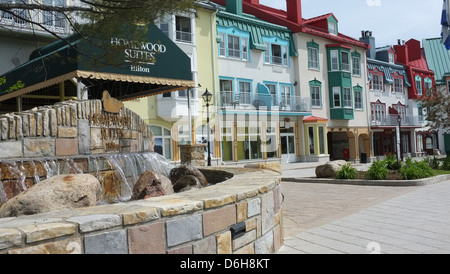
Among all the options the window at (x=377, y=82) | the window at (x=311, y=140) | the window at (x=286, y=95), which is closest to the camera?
the window at (x=286, y=95)

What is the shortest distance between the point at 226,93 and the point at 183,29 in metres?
4.55

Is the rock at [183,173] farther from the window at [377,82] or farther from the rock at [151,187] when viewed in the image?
the window at [377,82]

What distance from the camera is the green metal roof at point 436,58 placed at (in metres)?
45.5

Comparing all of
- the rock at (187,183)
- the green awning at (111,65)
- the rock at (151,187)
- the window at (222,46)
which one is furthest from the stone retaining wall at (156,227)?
the window at (222,46)

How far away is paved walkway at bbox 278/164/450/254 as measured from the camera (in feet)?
14.9

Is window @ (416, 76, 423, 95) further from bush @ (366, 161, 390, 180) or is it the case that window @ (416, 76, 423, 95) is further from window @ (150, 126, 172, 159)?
bush @ (366, 161, 390, 180)

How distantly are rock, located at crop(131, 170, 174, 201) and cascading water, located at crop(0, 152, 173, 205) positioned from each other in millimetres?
538

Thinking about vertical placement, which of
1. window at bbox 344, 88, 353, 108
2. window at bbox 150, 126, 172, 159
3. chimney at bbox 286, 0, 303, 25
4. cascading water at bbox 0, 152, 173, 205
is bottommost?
cascading water at bbox 0, 152, 173, 205

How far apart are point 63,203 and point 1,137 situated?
2.49m

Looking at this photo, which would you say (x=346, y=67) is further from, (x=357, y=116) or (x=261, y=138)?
(x=261, y=138)

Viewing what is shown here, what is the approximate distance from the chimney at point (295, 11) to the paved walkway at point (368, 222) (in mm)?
21717

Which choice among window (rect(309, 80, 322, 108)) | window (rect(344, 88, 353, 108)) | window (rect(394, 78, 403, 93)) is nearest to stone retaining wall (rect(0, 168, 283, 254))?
window (rect(309, 80, 322, 108))

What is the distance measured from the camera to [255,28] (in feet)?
86.2

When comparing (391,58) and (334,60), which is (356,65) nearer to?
(334,60)
